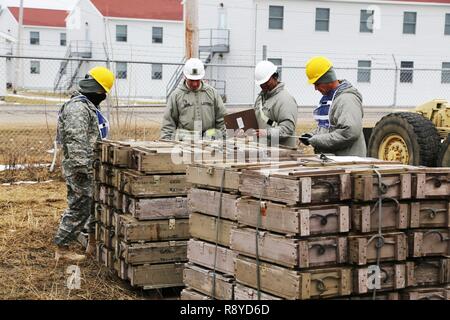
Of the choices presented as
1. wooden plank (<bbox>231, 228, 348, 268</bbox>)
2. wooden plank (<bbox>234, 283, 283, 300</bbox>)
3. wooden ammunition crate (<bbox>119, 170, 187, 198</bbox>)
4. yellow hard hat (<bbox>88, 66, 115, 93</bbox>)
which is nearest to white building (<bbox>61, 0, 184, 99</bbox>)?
yellow hard hat (<bbox>88, 66, 115, 93</bbox>)

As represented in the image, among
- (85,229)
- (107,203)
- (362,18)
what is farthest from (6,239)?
(362,18)

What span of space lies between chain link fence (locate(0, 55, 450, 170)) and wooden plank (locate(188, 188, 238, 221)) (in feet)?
29.5

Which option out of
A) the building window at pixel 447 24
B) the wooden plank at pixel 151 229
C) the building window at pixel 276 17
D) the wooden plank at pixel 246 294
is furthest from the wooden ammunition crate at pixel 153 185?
the building window at pixel 447 24

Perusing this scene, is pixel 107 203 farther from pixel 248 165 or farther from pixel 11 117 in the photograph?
pixel 11 117

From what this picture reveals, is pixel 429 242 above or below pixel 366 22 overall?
below

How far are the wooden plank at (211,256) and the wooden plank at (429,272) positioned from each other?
133 centimetres

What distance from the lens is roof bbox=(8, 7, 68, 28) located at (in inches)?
2482

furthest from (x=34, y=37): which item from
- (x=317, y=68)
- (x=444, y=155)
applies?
(x=317, y=68)

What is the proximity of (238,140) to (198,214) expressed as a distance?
1486 millimetres

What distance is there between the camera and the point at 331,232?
5.13m

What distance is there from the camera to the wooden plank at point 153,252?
22.1 feet

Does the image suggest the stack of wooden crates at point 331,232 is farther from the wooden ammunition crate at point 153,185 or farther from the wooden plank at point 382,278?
the wooden ammunition crate at point 153,185

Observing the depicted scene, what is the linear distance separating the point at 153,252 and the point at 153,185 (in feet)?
2.03

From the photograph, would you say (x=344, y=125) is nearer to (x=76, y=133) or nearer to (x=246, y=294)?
(x=246, y=294)
